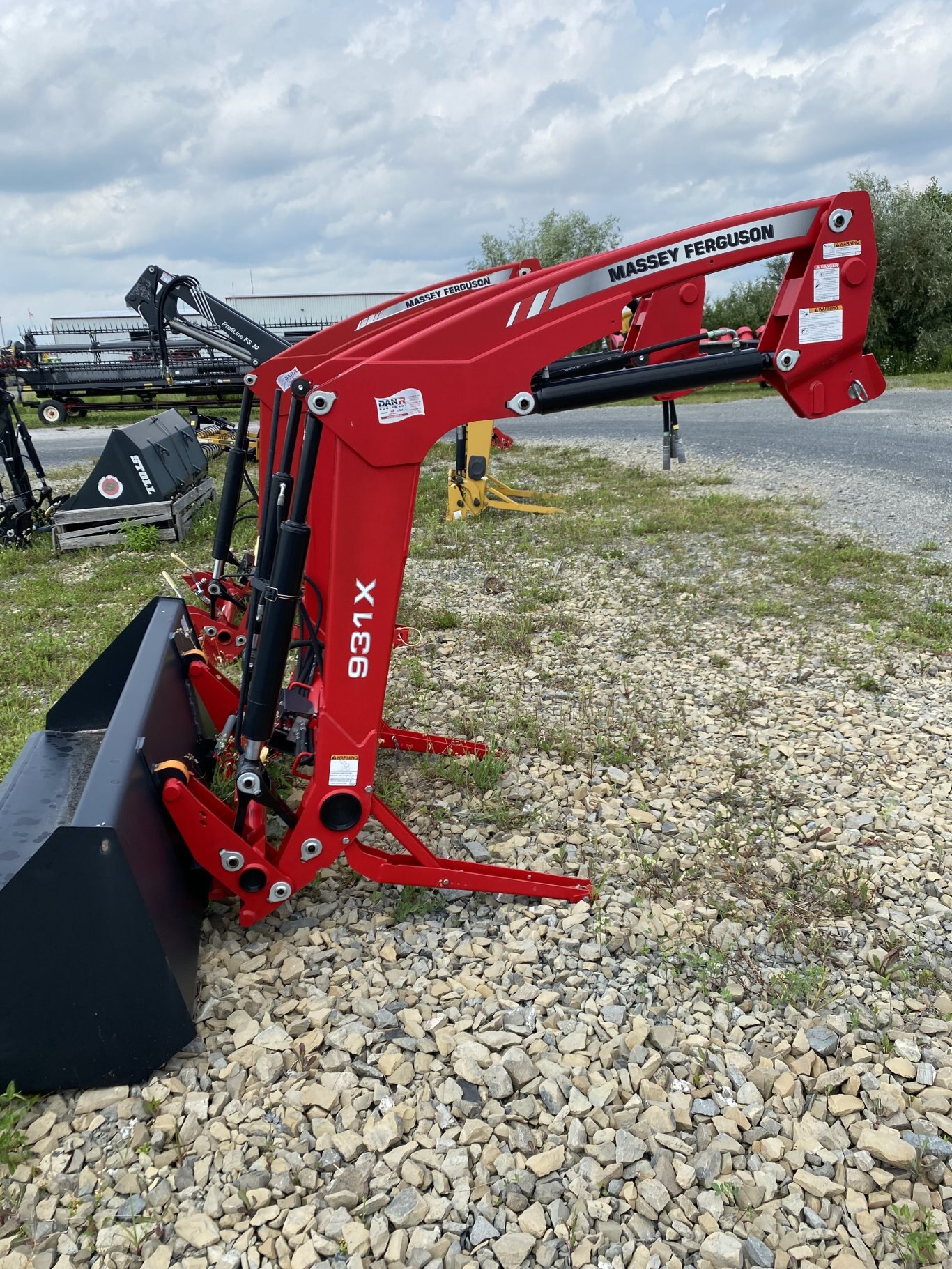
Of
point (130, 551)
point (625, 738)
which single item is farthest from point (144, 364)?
point (625, 738)

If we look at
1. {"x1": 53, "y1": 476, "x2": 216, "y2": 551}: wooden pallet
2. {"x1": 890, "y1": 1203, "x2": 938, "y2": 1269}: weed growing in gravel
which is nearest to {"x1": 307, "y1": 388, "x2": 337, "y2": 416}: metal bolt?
{"x1": 890, "y1": 1203, "x2": 938, "y2": 1269}: weed growing in gravel

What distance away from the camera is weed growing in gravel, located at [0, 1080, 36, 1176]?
2.47 m

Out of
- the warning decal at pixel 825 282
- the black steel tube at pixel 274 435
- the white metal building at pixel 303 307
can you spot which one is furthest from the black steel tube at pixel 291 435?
the white metal building at pixel 303 307

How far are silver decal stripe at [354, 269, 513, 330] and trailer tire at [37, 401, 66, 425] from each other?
20075 mm

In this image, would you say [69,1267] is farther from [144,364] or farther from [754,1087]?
[144,364]

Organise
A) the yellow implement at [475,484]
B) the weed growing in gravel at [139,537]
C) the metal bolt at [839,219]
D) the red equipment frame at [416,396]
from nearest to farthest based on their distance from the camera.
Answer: the red equipment frame at [416,396] < the metal bolt at [839,219] < the weed growing in gravel at [139,537] < the yellow implement at [475,484]

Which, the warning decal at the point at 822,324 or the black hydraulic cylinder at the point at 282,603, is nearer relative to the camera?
the black hydraulic cylinder at the point at 282,603

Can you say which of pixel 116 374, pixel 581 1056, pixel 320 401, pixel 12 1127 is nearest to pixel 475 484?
pixel 320 401

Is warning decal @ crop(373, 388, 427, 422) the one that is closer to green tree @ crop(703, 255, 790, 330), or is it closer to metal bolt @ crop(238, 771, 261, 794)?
metal bolt @ crop(238, 771, 261, 794)

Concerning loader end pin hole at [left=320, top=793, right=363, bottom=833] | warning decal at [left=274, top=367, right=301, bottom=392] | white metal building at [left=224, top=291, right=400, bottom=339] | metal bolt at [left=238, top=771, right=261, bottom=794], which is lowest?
loader end pin hole at [left=320, top=793, right=363, bottom=833]

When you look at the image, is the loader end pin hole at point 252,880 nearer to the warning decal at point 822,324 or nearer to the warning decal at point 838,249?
the warning decal at point 822,324

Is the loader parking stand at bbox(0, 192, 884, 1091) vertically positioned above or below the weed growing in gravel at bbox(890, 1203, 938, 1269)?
above

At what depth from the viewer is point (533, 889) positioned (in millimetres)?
3510

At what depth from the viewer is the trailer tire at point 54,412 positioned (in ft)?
70.7
